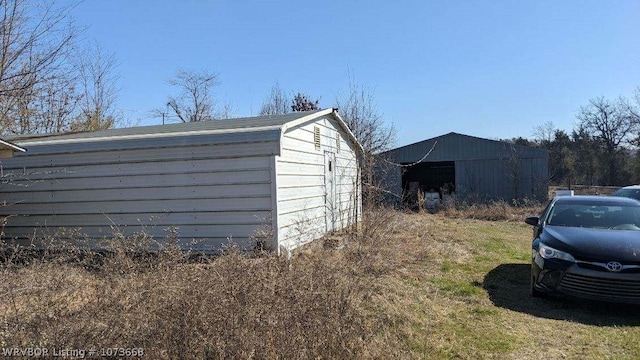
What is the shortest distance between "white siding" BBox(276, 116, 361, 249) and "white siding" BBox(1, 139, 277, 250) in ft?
1.94

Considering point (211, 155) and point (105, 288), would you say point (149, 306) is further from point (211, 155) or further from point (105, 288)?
point (211, 155)

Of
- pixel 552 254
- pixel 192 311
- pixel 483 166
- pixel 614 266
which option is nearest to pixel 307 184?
pixel 552 254

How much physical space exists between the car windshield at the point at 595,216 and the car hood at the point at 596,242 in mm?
330

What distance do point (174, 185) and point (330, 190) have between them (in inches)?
168

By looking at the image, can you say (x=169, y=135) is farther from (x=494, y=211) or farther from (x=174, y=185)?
(x=494, y=211)

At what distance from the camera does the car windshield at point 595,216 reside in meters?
6.44

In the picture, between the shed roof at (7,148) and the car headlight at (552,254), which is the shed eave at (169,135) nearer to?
the shed roof at (7,148)

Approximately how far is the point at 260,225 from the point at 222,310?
14.1 ft

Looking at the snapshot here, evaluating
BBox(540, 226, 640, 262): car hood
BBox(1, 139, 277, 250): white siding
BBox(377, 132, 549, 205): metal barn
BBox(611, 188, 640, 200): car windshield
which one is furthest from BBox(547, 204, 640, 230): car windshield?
BBox(377, 132, 549, 205): metal barn

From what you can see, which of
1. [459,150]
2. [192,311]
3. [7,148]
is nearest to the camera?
[192,311]

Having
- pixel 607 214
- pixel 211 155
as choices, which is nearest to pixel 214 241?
pixel 211 155

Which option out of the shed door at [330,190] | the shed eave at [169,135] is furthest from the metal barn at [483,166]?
the shed eave at [169,135]

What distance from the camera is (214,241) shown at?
7.77 meters

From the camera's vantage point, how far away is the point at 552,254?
5672mm
